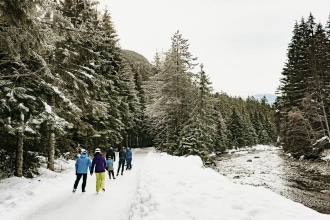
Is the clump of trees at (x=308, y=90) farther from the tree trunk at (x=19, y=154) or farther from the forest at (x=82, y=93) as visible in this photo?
the tree trunk at (x=19, y=154)

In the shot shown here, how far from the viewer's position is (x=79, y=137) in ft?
84.4

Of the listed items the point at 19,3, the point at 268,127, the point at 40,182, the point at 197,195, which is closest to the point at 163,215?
the point at 197,195

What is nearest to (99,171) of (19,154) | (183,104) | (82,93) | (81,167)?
(81,167)

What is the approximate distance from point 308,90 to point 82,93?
98.8 ft

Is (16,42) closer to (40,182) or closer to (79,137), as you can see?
(40,182)

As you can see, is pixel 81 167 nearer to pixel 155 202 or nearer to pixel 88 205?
pixel 88 205

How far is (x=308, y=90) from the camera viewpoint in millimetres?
37438

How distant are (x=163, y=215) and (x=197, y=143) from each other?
23565 millimetres

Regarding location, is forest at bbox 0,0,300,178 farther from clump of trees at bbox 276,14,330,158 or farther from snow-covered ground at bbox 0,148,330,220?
snow-covered ground at bbox 0,148,330,220

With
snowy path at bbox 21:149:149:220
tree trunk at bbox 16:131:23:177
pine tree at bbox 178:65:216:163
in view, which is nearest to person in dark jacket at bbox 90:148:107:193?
snowy path at bbox 21:149:149:220

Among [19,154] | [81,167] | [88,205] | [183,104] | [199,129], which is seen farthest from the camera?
[183,104]

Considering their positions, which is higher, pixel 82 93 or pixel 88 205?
pixel 82 93

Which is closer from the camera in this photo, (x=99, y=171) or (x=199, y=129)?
(x=99, y=171)

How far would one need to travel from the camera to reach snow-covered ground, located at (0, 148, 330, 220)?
6594mm
